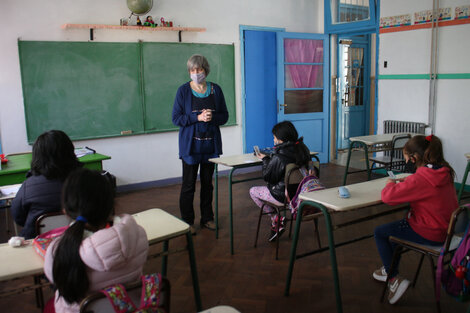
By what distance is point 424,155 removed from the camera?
2359 mm

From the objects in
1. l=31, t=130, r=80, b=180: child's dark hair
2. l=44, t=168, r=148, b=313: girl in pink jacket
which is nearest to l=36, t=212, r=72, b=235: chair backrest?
l=31, t=130, r=80, b=180: child's dark hair

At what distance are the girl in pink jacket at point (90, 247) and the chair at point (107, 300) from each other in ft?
0.22

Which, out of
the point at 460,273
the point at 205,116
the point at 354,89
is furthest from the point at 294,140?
the point at 354,89

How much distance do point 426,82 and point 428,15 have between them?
826 millimetres

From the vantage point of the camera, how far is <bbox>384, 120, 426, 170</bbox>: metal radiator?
5562 millimetres

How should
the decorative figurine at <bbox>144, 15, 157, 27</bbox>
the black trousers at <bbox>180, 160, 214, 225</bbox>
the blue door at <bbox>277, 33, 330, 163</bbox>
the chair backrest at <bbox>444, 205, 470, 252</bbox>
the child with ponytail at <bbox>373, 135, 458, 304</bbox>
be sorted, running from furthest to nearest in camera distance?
the blue door at <bbox>277, 33, 330, 163</bbox> < the decorative figurine at <bbox>144, 15, 157, 27</bbox> < the black trousers at <bbox>180, 160, 214, 225</bbox> < the child with ponytail at <bbox>373, 135, 458, 304</bbox> < the chair backrest at <bbox>444, 205, 470, 252</bbox>

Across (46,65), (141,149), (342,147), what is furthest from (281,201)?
(342,147)

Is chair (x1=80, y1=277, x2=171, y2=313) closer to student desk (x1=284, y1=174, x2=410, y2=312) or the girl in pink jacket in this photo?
the girl in pink jacket

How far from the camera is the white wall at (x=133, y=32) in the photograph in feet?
15.5

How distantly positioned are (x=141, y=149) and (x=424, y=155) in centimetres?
401

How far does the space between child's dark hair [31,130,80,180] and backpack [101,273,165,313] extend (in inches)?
38.5

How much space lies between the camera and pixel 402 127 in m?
5.82

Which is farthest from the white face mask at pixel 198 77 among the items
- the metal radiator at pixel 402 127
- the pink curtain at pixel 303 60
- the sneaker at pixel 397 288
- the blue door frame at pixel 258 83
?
the metal radiator at pixel 402 127

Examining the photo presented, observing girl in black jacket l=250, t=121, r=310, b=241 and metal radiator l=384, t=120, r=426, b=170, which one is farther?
metal radiator l=384, t=120, r=426, b=170
